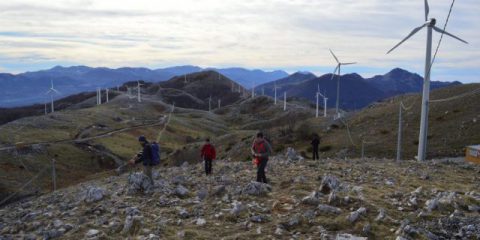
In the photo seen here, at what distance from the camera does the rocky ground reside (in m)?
16.9

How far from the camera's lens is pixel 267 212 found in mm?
19531

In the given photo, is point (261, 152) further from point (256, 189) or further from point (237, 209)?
point (237, 209)

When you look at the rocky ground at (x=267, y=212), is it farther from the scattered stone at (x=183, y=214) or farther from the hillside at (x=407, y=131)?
the hillside at (x=407, y=131)

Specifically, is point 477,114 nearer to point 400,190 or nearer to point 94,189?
point 400,190

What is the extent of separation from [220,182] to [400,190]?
948 cm

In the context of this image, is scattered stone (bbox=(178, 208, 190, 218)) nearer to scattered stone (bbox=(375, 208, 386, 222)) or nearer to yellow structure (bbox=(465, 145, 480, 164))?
scattered stone (bbox=(375, 208, 386, 222))

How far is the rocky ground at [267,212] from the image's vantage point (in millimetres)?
16938

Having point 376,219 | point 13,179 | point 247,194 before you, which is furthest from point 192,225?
point 13,179

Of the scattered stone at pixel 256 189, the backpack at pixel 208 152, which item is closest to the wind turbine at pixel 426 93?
the backpack at pixel 208 152

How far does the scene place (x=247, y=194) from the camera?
22.5 metres

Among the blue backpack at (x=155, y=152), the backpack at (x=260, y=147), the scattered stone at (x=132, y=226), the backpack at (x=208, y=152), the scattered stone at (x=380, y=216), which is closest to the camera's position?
the scattered stone at (x=380, y=216)

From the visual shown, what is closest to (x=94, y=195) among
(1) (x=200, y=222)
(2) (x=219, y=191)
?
(2) (x=219, y=191)

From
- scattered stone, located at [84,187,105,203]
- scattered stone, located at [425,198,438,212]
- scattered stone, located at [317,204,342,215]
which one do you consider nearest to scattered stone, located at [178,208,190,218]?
scattered stone, located at [317,204,342,215]

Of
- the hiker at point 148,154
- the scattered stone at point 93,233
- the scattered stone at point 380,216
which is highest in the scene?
the hiker at point 148,154
